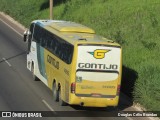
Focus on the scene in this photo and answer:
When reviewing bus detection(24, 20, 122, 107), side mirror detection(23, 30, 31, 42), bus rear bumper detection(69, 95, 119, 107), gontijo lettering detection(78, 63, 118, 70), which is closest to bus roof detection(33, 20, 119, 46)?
bus detection(24, 20, 122, 107)

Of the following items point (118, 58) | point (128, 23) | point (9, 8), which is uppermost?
point (118, 58)

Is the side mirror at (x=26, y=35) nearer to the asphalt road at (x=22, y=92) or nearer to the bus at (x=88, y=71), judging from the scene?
the asphalt road at (x=22, y=92)

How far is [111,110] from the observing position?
71.5ft

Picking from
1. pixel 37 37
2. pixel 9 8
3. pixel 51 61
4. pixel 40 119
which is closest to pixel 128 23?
pixel 37 37

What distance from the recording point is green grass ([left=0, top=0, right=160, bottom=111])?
876 inches

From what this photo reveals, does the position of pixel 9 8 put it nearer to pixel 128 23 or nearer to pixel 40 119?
pixel 128 23

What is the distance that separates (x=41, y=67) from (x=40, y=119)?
20.8ft

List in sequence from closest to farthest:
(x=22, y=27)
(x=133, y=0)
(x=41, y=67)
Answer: (x=41, y=67)
(x=133, y=0)
(x=22, y=27)

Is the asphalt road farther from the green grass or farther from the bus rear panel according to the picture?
the green grass

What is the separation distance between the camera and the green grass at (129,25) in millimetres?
22250

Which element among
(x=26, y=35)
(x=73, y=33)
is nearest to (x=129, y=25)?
(x=26, y=35)

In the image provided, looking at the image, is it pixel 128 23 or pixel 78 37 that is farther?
pixel 128 23

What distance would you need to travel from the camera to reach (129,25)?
34719mm

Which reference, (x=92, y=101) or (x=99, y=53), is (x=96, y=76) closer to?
(x=99, y=53)
